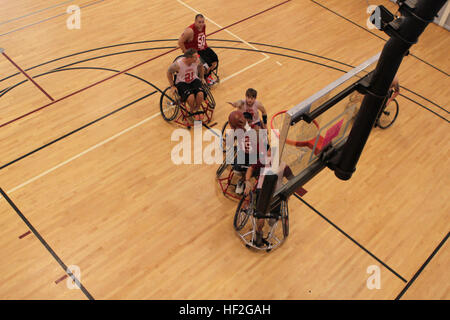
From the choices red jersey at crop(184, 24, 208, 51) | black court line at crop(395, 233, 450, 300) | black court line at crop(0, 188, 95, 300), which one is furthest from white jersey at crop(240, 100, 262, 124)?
black court line at crop(0, 188, 95, 300)

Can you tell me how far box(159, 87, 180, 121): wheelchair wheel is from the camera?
23.2ft

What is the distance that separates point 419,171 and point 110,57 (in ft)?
21.4

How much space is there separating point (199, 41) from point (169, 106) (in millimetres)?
1338

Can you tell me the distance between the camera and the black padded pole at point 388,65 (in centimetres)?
306

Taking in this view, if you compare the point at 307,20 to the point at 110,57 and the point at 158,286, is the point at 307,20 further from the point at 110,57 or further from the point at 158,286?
the point at 158,286

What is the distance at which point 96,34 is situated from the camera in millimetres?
9180

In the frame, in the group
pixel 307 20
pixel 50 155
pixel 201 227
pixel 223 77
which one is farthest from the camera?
pixel 307 20

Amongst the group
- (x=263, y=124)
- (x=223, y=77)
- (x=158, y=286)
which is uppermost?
(x=263, y=124)

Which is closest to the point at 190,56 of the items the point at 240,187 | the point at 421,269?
the point at 240,187

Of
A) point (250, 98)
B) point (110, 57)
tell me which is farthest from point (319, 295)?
point (110, 57)

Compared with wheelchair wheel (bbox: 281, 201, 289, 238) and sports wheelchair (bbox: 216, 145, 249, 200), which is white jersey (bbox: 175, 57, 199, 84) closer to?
sports wheelchair (bbox: 216, 145, 249, 200)

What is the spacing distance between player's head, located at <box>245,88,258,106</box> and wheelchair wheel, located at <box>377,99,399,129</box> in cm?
276

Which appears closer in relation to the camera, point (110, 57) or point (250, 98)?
point (250, 98)

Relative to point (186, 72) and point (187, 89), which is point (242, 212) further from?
point (186, 72)
